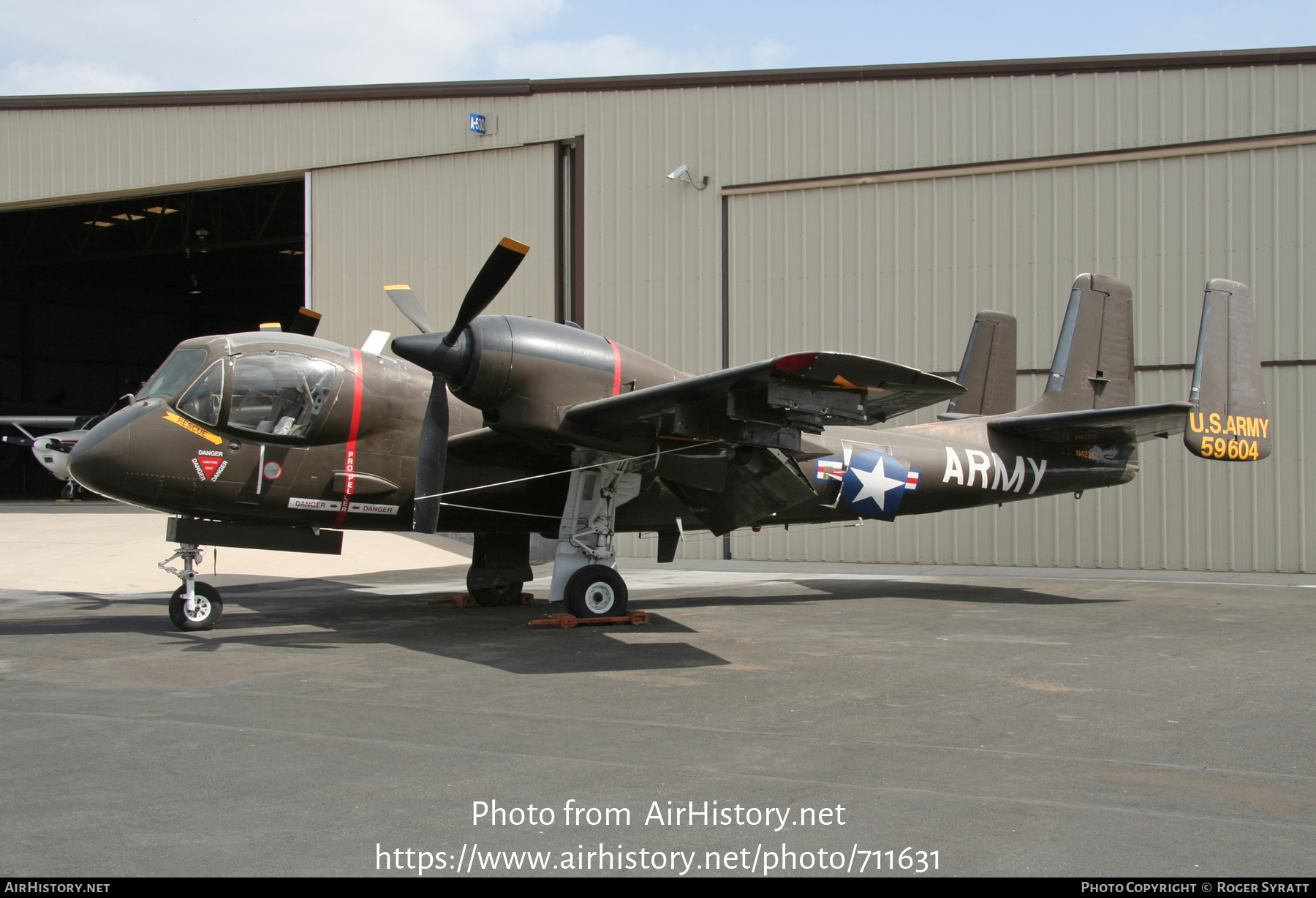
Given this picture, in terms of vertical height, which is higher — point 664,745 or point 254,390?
point 254,390

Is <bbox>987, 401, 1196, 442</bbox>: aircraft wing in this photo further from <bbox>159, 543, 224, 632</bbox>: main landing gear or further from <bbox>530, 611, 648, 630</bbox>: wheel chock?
<bbox>159, 543, 224, 632</bbox>: main landing gear

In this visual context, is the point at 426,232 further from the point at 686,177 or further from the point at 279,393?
the point at 279,393

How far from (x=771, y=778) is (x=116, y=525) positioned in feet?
66.4

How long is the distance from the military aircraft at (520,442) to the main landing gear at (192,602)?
29 mm

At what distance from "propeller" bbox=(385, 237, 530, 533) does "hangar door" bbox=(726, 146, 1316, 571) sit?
11.7m

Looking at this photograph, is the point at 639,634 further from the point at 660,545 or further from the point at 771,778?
the point at 771,778

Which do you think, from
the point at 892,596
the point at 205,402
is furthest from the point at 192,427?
the point at 892,596

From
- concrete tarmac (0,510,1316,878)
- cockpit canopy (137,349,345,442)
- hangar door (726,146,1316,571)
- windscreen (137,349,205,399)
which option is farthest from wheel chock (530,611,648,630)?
hangar door (726,146,1316,571)

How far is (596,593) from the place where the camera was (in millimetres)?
11492

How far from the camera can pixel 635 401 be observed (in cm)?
981

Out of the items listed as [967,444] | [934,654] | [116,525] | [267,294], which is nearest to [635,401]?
[934,654]

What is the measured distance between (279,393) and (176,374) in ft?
3.73

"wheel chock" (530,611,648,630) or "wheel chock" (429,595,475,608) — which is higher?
"wheel chock" (530,611,648,630)

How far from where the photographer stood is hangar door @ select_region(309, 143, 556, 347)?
22938 millimetres
